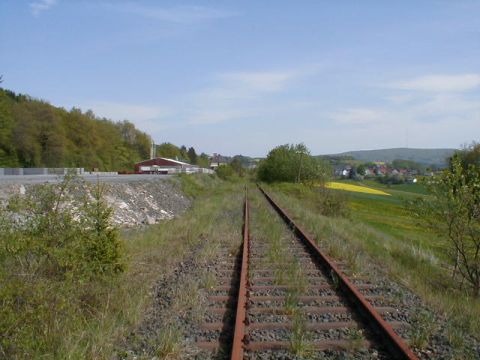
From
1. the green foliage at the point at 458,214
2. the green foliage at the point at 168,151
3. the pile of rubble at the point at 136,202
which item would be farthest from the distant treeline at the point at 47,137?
the green foliage at the point at 168,151

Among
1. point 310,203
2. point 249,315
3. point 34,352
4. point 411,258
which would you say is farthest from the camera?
point 310,203

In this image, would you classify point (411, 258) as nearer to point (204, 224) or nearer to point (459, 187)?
point (459, 187)

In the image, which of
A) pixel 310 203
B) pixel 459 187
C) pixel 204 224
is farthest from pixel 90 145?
pixel 459 187

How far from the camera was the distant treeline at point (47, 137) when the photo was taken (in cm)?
7194

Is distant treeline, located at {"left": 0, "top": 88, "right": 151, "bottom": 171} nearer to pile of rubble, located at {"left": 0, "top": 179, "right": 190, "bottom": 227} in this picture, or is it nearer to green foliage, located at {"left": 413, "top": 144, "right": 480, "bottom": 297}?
pile of rubble, located at {"left": 0, "top": 179, "right": 190, "bottom": 227}

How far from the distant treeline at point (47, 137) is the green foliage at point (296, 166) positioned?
86.8ft

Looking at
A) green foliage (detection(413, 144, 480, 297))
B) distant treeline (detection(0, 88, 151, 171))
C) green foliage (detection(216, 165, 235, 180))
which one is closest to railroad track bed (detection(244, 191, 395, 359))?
green foliage (detection(413, 144, 480, 297))

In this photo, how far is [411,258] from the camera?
12992 millimetres

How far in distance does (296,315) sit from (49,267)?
10.7ft

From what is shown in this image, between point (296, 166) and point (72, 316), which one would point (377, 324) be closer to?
point (72, 316)

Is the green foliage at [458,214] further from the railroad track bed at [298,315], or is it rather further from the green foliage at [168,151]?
the green foliage at [168,151]

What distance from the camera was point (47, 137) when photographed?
79375 millimetres

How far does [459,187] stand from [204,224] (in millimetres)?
7931

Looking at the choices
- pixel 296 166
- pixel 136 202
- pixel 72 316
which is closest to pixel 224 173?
pixel 296 166
